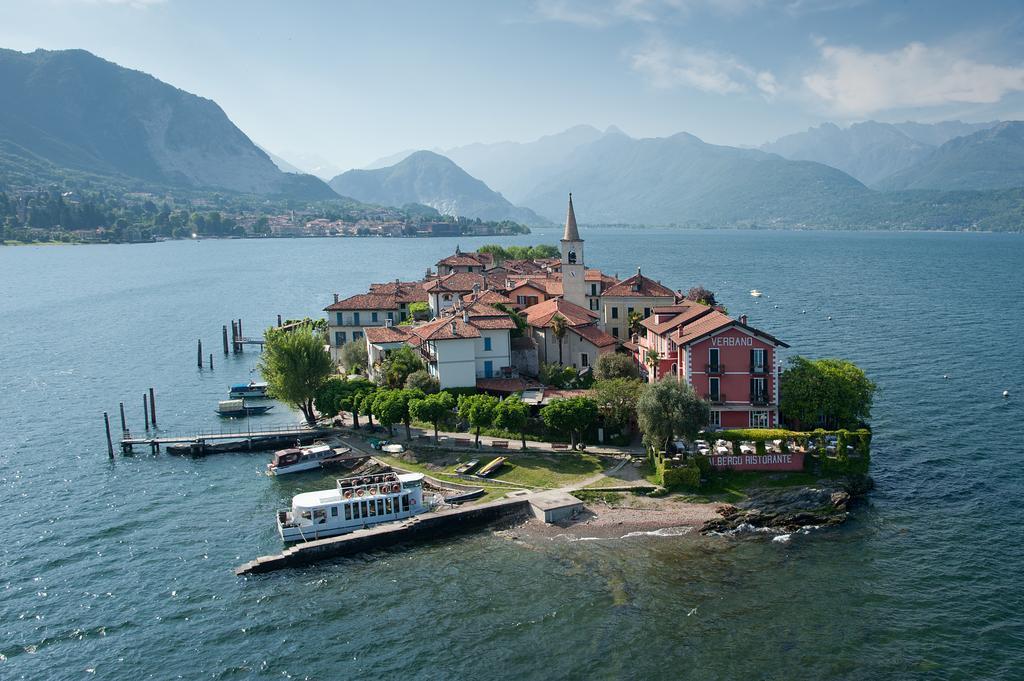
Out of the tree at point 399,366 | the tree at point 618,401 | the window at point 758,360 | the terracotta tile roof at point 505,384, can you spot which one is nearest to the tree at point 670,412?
the tree at point 618,401

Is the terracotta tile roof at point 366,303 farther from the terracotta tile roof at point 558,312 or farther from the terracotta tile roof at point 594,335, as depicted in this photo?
the terracotta tile roof at point 594,335

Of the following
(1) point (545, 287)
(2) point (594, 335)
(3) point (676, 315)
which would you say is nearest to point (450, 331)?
(2) point (594, 335)

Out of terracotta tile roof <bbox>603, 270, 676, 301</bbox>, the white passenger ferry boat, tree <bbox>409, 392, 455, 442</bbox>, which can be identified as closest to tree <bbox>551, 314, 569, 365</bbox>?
terracotta tile roof <bbox>603, 270, 676, 301</bbox>

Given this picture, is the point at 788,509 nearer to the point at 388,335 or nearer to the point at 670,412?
the point at 670,412

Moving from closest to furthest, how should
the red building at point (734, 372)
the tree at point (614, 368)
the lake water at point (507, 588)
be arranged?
the lake water at point (507, 588), the red building at point (734, 372), the tree at point (614, 368)

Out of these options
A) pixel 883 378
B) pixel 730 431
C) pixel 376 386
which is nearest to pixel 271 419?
pixel 376 386

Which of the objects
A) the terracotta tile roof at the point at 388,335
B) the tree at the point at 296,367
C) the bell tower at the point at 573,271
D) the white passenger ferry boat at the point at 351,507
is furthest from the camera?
the bell tower at the point at 573,271

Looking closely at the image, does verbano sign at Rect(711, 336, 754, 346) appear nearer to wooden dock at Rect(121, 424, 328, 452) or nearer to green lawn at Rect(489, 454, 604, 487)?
green lawn at Rect(489, 454, 604, 487)
